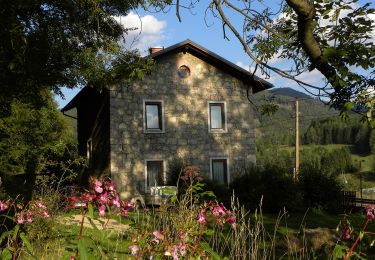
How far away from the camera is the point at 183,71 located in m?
20.6

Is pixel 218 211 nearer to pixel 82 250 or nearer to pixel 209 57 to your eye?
pixel 82 250

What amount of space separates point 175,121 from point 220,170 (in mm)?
2950

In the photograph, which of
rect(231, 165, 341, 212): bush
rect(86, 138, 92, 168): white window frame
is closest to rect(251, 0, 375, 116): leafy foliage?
rect(231, 165, 341, 212): bush

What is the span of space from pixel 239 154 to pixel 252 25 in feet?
56.0

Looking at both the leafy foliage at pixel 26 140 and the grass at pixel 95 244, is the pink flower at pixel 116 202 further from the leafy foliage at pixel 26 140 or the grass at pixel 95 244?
the leafy foliage at pixel 26 140

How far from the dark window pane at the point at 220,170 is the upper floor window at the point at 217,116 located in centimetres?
140

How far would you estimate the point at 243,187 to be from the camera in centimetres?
1741

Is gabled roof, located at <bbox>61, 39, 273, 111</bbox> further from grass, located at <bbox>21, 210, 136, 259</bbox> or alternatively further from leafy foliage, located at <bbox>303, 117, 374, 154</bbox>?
leafy foliage, located at <bbox>303, 117, 374, 154</bbox>

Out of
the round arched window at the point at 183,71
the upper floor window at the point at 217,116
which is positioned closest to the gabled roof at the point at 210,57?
the round arched window at the point at 183,71

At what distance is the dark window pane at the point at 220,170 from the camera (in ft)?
68.3

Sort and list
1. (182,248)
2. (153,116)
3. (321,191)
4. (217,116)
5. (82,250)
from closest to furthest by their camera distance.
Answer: (82,250) < (182,248) < (321,191) < (153,116) < (217,116)

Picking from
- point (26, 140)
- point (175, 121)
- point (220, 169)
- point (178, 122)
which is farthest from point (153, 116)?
point (26, 140)

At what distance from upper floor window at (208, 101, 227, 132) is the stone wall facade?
0.18 metres

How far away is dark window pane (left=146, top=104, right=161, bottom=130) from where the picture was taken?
20.0m
